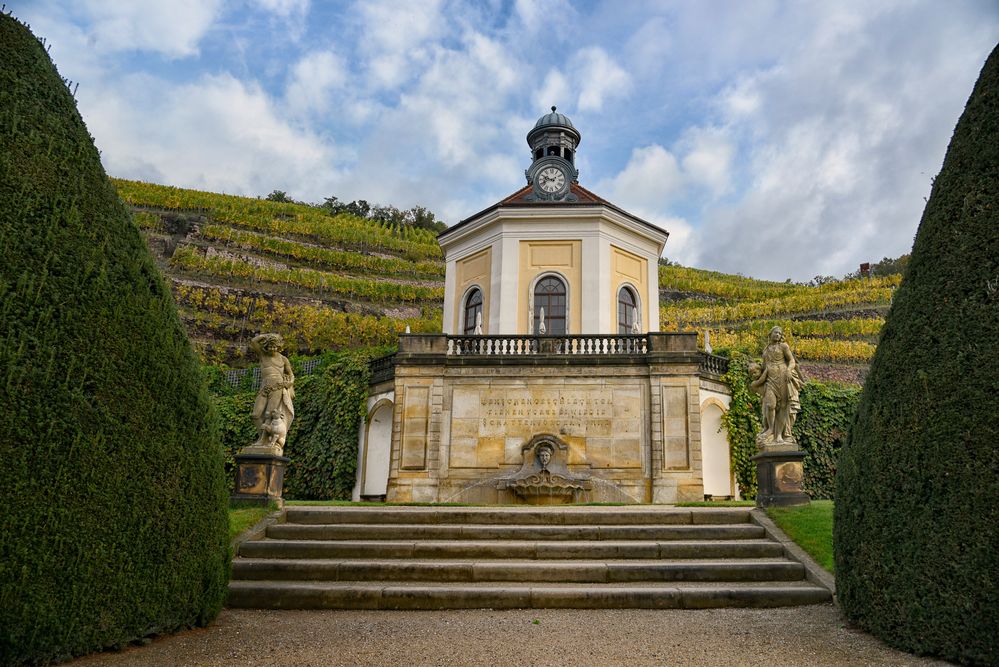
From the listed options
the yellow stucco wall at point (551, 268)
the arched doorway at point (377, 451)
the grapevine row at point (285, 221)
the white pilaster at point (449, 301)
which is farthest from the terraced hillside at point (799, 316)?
the grapevine row at point (285, 221)

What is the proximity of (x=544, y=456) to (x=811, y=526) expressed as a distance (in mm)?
9039

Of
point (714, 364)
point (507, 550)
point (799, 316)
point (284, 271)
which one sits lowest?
point (507, 550)

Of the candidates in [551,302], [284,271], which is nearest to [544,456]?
[551,302]

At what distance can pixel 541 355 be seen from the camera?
18969 millimetres

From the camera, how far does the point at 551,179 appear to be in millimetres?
25562

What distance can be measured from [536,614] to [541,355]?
1171 cm

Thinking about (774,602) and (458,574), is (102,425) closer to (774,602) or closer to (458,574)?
(458,574)

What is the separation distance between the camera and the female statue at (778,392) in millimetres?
11680

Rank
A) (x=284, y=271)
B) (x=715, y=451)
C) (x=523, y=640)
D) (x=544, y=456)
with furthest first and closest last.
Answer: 1. (x=284, y=271)
2. (x=715, y=451)
3. (x=544, y=456)
4. (x=523, y=640)

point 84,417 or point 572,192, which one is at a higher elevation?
point 572,192

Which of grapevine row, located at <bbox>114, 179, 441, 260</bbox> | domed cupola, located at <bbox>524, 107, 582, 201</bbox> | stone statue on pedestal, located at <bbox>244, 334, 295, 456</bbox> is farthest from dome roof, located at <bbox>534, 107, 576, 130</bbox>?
grapevine row, located at <bbox>114, 179, 441, 260</bbox>

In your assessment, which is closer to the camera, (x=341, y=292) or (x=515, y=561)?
(x=515, y=561)

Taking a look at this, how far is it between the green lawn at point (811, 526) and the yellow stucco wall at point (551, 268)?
1334 cm

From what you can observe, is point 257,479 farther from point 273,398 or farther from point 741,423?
point 741,423
